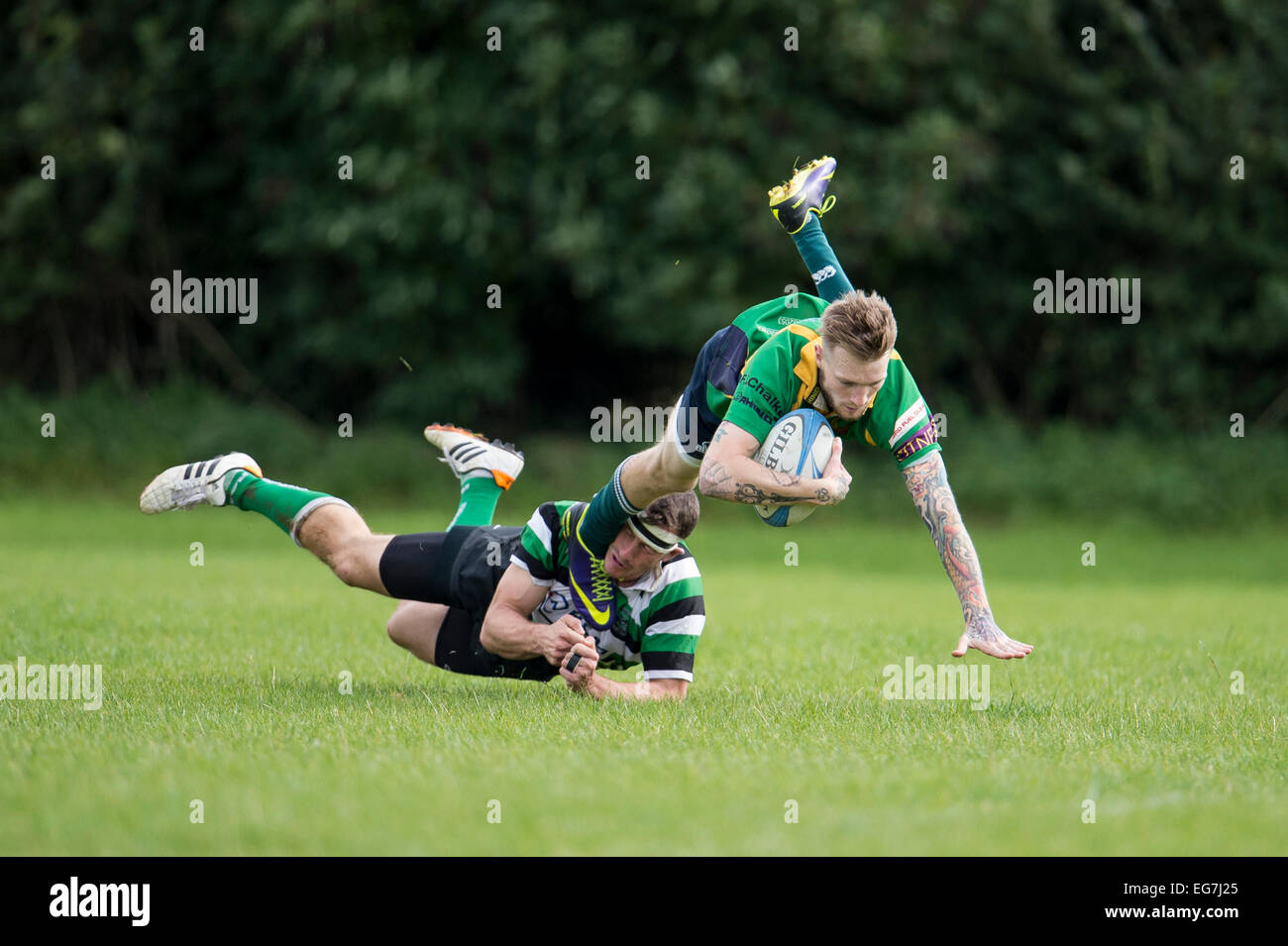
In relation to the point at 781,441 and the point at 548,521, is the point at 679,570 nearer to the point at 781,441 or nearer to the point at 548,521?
the point at 548,521

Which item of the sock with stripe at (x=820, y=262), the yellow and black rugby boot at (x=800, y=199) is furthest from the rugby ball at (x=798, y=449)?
the yellow and black rugby boot at (x=800, y=199)

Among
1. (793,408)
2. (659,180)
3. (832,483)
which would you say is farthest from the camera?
(659,180)

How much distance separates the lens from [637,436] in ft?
71.6

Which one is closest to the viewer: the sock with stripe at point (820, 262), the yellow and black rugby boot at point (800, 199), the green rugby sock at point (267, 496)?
the sock with stripe at point (820, 262)

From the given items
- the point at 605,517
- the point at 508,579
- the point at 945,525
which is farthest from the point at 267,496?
the point at 945,525

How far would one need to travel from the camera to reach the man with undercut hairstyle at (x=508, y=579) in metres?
6.69

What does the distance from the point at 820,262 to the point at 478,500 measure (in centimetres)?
234

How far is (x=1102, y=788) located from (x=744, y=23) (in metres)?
17.8

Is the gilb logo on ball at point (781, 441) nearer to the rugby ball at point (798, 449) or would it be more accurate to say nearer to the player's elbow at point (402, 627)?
the rugby ball at point (798, 449)

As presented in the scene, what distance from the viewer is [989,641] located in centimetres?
646

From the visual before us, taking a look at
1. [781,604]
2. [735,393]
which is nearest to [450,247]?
[781,604]

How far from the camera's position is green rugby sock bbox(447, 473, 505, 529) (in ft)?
26.3

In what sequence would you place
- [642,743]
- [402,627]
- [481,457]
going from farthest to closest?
[481,457] → [402,627] → [642,743]
